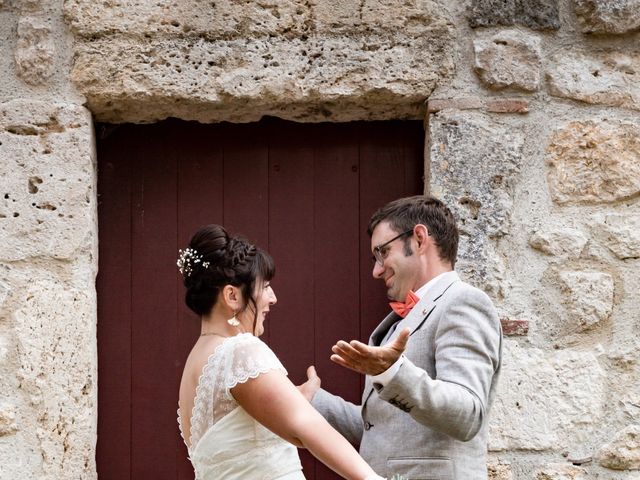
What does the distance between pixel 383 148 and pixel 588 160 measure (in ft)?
2.61

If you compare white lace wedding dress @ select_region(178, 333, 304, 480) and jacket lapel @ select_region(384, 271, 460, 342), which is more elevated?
jacket lapel @ select_region(384, 271, 460, 342)

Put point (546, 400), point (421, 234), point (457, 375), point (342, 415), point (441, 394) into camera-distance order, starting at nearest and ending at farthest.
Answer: point (441, 394) → point (457, 375) → point (421, 234) → point (342, 415) → point (546, 400)

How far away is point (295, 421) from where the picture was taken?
2.74m

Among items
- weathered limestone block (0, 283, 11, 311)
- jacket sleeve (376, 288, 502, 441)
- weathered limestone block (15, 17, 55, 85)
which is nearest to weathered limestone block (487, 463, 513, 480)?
jacket sleeve (376, 288, 502, 441)

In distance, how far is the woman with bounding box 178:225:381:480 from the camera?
109 inches

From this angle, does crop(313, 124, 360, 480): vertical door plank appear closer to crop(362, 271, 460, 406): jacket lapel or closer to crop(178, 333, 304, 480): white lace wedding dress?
crop(362, 271, 460, 406): jacket lapel

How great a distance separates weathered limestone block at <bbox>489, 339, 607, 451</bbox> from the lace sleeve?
3.52ft

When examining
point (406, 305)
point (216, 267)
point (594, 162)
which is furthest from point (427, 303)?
point (594, 162)

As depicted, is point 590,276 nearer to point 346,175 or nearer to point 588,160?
point 588,160

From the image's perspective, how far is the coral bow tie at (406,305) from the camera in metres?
3.13

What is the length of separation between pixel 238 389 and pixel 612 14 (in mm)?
2023

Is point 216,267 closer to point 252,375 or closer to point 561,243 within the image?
point 252,375

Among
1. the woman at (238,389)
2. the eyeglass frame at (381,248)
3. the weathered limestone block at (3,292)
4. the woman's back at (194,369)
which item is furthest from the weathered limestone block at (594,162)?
the weathered limestone block at (3,292)

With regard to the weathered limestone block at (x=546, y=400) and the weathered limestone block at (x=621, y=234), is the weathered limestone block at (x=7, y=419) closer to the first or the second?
the weathered limestone block at (x=546, y=400)
